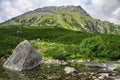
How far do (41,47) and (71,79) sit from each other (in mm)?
99933

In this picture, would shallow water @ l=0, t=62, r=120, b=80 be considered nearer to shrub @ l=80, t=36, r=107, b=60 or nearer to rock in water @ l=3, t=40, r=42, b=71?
rock in water @ l=3, t=40, r=42, b=71

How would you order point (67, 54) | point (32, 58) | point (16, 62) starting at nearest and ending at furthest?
point (16, 62)
point (32, 58)
point (67, 54)

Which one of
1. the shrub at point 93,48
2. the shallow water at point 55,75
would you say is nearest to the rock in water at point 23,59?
the shallow water at point 55,75

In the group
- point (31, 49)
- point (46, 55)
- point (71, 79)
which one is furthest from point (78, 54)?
point (71, 79)

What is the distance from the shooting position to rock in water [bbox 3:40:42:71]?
235 feet

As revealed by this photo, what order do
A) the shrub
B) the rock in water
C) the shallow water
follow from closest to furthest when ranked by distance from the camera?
the shallow water
the rock in water
the shrub

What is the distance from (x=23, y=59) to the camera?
7281cm

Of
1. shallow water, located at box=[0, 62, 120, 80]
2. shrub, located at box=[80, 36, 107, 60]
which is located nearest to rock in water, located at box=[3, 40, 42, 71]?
shallow water, located at box=[0, 62, 120, 80]

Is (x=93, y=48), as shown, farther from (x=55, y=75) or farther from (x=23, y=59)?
Answer: (x=55, y=75)

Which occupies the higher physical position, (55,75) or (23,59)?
(23,59)

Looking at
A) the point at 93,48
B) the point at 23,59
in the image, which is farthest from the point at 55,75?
the point at 93,48

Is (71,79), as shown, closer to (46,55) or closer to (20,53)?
(20,53)

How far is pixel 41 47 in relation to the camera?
489ft

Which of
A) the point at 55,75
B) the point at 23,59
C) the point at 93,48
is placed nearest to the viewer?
the point at 55,75
